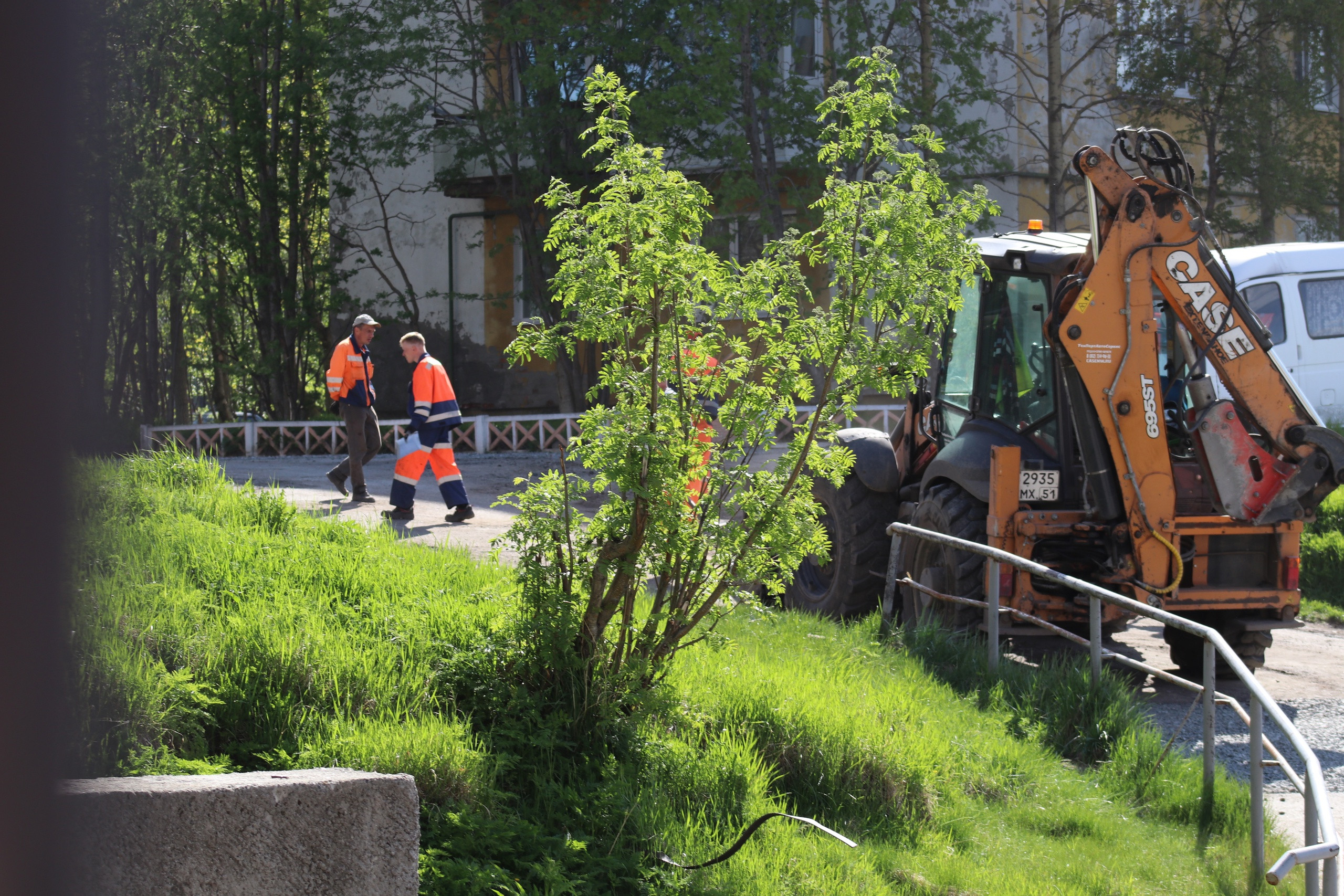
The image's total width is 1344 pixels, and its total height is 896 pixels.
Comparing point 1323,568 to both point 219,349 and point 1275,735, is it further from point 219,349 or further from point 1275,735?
point 219,349

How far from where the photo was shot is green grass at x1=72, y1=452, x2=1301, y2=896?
4.23m

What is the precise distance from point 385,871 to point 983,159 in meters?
17.0

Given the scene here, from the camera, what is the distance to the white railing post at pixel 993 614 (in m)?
7.04

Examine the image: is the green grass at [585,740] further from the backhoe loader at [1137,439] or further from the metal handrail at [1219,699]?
the backhoe loader at [1137,439]

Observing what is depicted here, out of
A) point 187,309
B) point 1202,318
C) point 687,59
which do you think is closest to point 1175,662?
point 1202,318

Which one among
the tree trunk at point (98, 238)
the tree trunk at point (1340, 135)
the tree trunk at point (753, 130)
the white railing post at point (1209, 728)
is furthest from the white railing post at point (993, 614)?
the tree trunk at point (1340, 135)

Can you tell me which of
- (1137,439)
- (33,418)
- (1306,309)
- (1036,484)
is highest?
(1306,309)

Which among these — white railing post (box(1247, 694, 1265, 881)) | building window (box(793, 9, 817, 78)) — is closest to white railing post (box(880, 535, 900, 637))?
white railing post (box(1247, 694, 1265, 881))

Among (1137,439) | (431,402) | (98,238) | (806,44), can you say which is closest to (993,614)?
(1137,439)

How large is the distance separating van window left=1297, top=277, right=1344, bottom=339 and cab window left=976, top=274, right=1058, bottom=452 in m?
9.58

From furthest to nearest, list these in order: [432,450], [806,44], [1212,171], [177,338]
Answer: [177,338], [806,44], [1212,171], [432,450]

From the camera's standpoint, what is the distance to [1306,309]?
1598 centimetres

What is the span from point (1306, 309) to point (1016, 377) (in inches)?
383

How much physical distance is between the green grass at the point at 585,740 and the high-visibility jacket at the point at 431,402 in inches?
198
